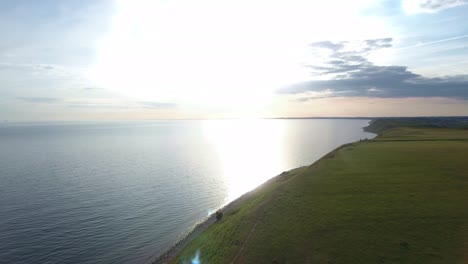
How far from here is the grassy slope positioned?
28734mm

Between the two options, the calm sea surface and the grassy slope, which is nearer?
the grassy slope

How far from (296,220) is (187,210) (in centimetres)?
3012

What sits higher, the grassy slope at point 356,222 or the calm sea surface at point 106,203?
the grassy slope at point 356,222

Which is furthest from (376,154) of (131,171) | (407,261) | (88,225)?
(131,171)

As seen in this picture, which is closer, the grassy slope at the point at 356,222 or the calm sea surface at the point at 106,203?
the grassy slope at the point at 356,222

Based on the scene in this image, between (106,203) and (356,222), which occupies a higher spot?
(356,222)

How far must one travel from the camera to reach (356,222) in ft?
111

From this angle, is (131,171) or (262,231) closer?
(262,231)

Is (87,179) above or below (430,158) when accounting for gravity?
below

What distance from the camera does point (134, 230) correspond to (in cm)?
5050

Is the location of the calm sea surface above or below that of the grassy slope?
below

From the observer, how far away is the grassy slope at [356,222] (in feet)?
94.3

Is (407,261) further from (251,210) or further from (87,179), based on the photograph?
(87,179)

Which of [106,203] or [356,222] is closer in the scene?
[356,222]
